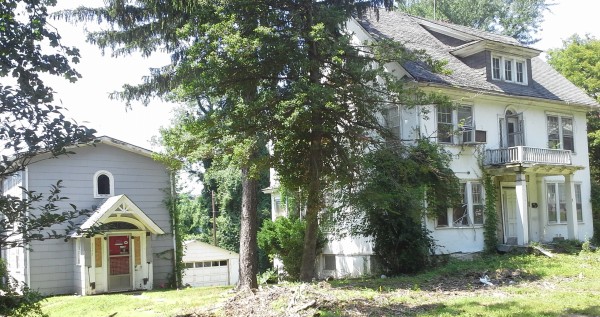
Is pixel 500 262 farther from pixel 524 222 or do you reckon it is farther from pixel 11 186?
pixel 11 186

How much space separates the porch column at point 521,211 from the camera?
2255 centimetres

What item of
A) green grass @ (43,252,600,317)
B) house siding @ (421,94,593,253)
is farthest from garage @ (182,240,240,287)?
house siding @ (421,94,593,253)

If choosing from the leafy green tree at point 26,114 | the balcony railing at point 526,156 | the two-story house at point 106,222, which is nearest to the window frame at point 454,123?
the balcony railing at point 526,156

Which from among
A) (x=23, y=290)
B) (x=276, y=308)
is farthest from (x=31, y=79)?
(x=276, y=308)

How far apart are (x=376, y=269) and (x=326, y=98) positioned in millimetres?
9731

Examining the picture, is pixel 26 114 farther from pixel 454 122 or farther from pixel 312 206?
pixel 454 122

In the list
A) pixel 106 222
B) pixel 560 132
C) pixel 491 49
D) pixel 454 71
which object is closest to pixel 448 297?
pixel 106 222

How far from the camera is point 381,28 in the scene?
2536cm

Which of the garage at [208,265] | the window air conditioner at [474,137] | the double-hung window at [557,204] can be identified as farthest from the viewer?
the garage at [208,265]

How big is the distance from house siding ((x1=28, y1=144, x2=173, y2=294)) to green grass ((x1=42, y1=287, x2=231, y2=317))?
7.10 feet

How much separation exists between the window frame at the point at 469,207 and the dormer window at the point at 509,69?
17.2ft

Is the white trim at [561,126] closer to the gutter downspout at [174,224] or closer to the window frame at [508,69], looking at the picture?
the window frame at [508,69]

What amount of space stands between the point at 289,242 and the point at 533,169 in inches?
405

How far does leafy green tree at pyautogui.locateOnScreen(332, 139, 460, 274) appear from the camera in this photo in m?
15.7
